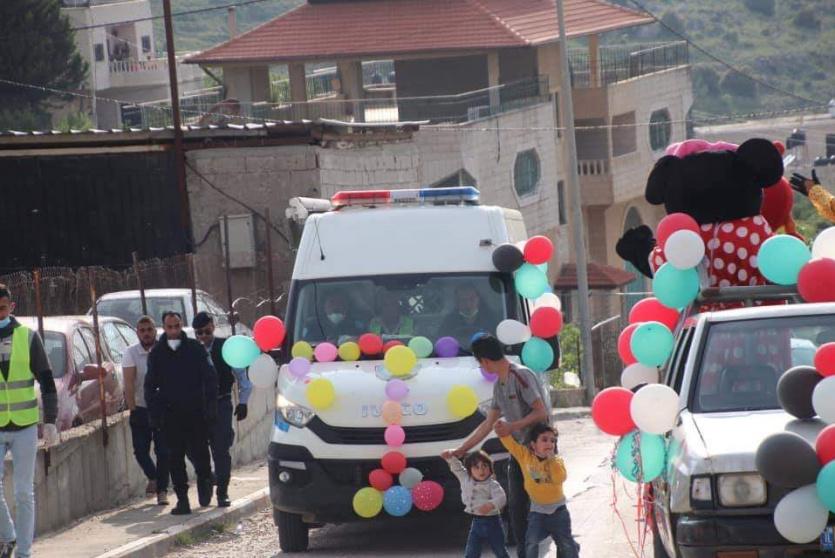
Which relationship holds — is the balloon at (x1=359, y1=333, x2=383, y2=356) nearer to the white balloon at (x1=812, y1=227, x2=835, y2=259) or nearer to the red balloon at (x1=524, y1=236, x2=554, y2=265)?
the red balloon at (x1=524, y1=236, x2=554, y2=265)

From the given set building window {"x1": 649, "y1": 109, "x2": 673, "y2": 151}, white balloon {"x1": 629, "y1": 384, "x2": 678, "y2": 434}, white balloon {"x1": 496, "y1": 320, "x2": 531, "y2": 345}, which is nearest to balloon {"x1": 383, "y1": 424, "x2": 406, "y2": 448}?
white balloon {"x1": 496, "y1": 320, "x2": 531, "y2": 345}

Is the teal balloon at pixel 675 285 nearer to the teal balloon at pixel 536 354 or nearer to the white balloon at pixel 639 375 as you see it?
the white balloon at pixel 639 375

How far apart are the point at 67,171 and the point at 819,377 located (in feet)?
71.2

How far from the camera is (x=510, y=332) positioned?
1221 centimetres

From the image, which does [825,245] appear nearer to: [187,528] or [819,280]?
[819,280]

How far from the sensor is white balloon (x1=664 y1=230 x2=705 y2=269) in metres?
10.2

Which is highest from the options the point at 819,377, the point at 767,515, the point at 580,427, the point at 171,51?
the point at 171,51

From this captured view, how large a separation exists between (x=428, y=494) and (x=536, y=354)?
1422 mm

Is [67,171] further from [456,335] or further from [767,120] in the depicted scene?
[767,120]

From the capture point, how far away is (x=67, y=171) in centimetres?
2823

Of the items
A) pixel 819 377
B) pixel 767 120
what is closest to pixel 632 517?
pixel 819 377

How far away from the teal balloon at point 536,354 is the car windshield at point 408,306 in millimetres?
315

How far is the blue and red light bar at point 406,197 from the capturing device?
1316 centimetres

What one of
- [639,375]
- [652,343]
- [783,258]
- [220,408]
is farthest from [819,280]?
[220,408]
